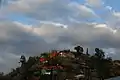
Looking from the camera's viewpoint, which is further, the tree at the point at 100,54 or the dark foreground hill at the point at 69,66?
the tree at the point at 100,54

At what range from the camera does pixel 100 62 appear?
86312 millimetres

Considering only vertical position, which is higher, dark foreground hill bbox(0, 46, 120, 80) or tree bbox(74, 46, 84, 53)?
tree bbox(74, 46, 84, 53)

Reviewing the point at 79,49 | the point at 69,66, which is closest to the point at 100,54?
the point at 79,49

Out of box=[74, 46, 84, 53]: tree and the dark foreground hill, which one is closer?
the dark foreground hill

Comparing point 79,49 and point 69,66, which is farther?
point 79,49

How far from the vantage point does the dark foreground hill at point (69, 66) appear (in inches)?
2893

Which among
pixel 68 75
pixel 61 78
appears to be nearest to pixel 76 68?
pixel 68 75

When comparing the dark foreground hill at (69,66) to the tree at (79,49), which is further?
the tree at (79,49)

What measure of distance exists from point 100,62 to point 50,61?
491 inches

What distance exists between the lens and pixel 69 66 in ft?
272

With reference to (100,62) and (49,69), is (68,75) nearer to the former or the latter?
(49,69)

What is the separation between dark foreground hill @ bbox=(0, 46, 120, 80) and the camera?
241 ft

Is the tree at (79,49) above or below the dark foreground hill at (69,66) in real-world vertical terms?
above

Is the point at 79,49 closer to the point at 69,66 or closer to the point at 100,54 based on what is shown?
the point at 100,54
